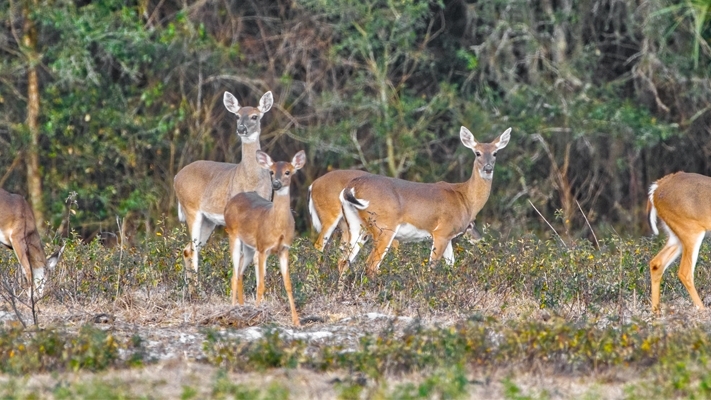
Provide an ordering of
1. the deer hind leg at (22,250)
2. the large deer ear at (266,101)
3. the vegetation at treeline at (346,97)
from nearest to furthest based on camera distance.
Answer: the deer hind leg at (22,250) → the large deer ear at (266,101) → the vegetation at treeline at (346,97)

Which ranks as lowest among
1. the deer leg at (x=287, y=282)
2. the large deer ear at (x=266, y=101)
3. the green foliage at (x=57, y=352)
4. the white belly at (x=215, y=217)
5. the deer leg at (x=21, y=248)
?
the white belly at (x=215, y=217)

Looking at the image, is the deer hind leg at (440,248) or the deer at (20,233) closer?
the deer at (20,233)

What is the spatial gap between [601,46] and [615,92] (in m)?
0.94

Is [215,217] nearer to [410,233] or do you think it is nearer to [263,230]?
[410,233]

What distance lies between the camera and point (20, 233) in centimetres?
1007

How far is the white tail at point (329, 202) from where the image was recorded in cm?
1127

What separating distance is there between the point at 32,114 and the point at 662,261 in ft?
29.3

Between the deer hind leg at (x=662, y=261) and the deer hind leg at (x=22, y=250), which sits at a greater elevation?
the deer hind leg at (x=22, y=250)

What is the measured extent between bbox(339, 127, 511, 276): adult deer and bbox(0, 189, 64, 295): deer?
2.48 meters

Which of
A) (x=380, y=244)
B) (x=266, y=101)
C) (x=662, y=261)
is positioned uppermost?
(x=266, y=101)

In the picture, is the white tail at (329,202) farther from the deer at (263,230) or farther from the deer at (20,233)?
the deer at (20,233)

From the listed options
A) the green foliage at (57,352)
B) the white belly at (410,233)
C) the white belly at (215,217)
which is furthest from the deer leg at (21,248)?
→ the green foliage at (57,352)

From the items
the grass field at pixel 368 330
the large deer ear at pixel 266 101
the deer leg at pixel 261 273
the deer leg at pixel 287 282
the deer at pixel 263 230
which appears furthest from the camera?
the large deer ear at pixel 266 101

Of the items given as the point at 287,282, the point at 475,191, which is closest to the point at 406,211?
the point at 475,191
